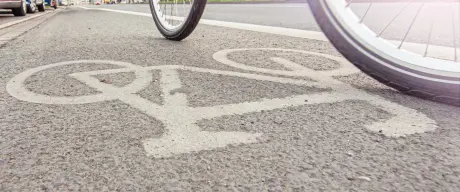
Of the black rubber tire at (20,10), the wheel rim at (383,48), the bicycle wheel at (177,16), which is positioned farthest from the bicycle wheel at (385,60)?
the black rubber tire at (20,10)

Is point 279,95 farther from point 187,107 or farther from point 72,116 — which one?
point 72,116

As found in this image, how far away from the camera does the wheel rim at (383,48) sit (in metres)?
1.51

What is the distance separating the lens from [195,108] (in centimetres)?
136

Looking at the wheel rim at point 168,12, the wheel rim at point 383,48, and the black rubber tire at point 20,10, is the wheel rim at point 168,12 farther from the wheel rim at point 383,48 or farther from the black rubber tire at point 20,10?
the black rubber tire at point 20,10

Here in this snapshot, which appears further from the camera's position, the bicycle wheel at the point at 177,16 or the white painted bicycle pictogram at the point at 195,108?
the bicycle wheel at the point at 177,16

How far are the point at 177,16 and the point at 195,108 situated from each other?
2226 mm

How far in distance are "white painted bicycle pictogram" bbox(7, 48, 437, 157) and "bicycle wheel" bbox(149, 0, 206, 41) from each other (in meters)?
0.77

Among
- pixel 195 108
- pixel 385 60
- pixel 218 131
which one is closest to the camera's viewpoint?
pixel 218 131

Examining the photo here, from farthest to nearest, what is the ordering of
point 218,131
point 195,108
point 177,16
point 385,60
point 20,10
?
1. point 20,10
2. point 177,16
3. point 385,60
4. point 195,108
5. point 218,131

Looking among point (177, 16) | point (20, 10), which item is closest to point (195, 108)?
point (177, 16)

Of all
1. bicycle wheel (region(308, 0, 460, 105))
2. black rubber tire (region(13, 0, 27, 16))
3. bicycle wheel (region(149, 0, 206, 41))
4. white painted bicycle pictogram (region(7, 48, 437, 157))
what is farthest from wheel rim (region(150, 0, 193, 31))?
black rubber tire (region(13, 0, 27, 16))

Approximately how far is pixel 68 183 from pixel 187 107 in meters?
0.60

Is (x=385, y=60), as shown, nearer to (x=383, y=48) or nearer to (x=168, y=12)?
(x=383, y=48)

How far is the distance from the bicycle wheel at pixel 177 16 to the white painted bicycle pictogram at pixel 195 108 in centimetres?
77
